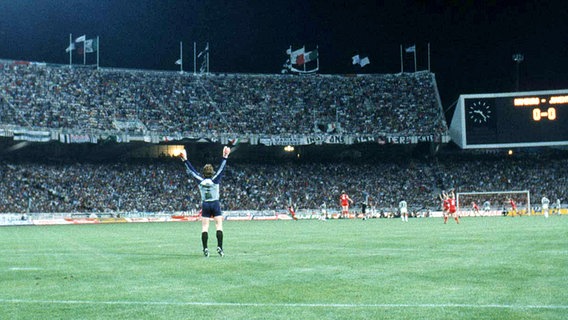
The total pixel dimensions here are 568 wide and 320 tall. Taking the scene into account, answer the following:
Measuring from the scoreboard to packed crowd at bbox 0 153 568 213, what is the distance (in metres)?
8.02

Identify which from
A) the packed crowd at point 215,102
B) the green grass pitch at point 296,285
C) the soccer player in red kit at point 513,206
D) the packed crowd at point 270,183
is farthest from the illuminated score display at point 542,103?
the green grass pitch at point 296,285

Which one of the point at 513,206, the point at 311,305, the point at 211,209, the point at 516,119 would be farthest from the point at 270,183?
the point at 311,305

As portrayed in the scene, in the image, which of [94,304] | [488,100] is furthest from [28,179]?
[94,304]

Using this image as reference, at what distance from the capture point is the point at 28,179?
6394cm

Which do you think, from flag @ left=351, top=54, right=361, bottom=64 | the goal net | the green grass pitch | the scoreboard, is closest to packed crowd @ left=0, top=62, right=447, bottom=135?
flag @ left=351, top=54, right=361, bottom=64

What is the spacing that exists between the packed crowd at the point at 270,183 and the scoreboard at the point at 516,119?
802 centimetres

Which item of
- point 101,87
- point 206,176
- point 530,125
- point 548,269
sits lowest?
point 548,269

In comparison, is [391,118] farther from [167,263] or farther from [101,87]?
[167,263]

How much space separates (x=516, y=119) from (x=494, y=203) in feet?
26.6

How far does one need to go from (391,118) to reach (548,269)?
6467 centimetres

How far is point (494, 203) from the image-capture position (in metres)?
66.1

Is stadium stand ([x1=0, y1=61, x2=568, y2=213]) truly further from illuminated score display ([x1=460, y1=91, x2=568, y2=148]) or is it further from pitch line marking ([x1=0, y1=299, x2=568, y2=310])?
pitch line marking ([x1=0, y1=299, x2=568, y2=310])

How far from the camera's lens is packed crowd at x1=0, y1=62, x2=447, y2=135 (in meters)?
67.4

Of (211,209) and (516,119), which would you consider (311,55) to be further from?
(211,209)
